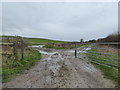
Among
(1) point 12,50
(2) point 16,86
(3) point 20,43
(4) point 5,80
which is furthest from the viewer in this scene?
(3) point 20,43

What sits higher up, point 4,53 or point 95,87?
point 4,53

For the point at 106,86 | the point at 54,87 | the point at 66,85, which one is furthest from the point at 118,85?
the point at 54,87

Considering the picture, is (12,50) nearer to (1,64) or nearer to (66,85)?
(1,64)

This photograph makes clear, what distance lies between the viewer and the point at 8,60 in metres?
4.35

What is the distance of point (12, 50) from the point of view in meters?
4.98

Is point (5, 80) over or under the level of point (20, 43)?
under

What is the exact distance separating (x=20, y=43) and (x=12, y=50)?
0.81 meters

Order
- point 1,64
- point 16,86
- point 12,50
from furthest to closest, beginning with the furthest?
point 12,50
point 1,64
point 16,86

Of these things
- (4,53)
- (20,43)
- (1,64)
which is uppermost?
(20,43)

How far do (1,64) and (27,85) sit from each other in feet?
8.09

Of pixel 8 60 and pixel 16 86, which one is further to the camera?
pixel 8 60

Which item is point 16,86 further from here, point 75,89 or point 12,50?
point 12,50

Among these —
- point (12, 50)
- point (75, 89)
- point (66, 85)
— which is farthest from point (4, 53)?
point (75, 89)

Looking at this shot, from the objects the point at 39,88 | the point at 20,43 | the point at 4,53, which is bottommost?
the point at 39,88
